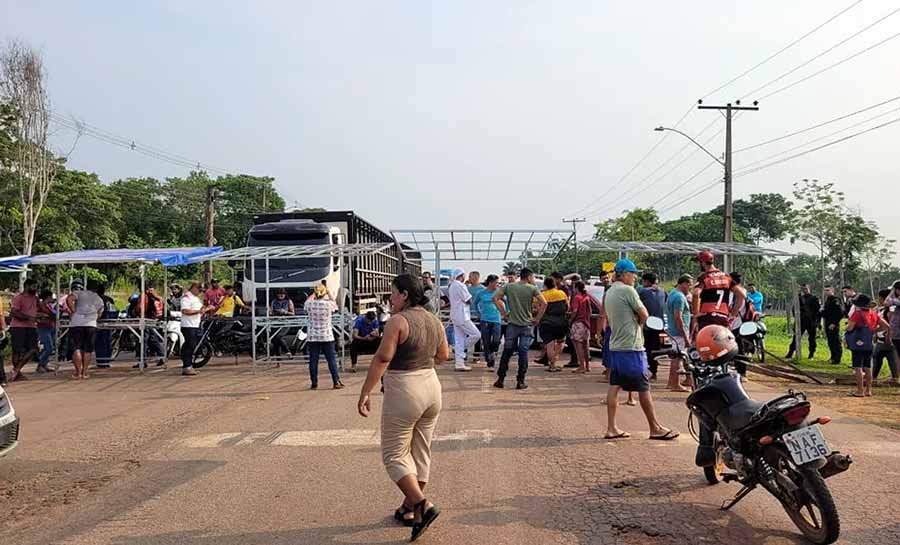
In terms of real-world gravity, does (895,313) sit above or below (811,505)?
above

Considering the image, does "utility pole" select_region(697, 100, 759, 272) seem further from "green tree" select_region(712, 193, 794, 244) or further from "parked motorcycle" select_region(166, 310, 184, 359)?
"green tree" select_region(712, 193, 794, 244)

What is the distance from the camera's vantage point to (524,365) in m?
11.4

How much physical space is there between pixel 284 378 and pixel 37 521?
26.2ft

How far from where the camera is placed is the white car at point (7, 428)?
658cm

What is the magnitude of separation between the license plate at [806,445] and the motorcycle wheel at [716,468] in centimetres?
115

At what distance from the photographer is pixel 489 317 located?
13.9m

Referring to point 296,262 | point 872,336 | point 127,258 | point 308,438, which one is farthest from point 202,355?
point 872,336

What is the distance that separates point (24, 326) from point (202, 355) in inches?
133

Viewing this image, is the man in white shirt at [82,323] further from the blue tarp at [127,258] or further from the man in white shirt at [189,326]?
the man in white shirt at [189,326]

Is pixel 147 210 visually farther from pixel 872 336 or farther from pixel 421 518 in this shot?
pixel 421 518

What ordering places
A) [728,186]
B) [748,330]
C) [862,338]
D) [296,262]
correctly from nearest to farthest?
[748,330], [862,338], [296,262], [728,186]

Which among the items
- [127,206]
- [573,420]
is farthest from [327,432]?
[127,206]

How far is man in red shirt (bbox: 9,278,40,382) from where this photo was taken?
46.0 feet

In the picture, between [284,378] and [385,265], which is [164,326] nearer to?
[284,378]
